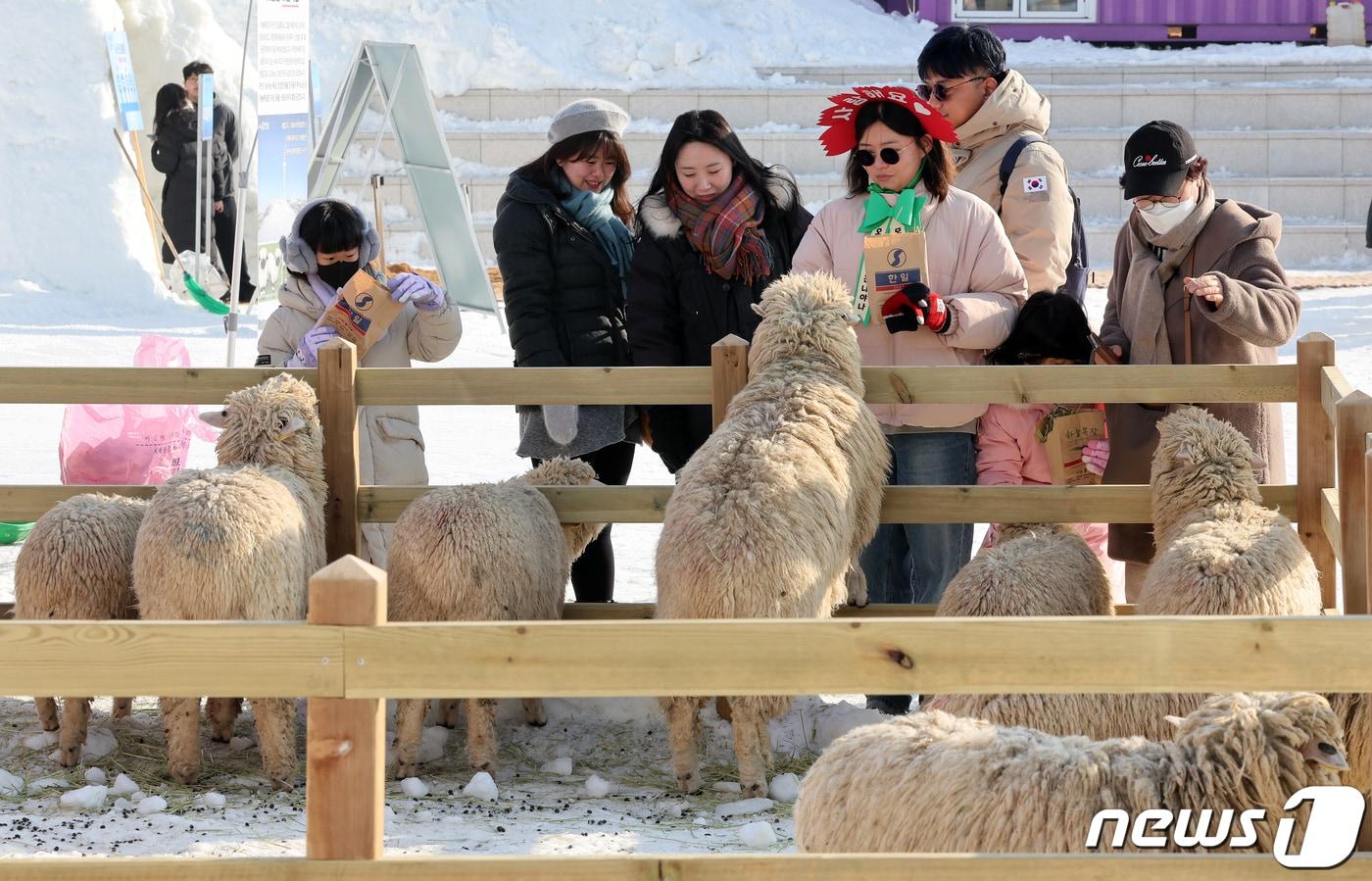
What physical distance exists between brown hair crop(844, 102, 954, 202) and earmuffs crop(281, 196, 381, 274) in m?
1.77

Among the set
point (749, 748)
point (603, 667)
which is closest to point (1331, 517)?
point (749, 748)

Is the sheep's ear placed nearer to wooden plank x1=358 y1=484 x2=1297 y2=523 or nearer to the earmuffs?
wooden plank x1=358 y1=484 x2=1297 y2=523

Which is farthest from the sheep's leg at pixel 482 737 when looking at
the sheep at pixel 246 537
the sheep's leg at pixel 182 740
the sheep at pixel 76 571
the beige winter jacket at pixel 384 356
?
the sheep at pixel 76 571

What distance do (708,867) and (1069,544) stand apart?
89.9 inches

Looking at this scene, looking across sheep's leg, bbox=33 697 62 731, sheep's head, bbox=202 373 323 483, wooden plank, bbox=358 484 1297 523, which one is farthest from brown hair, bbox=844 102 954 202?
sheep's leg, bbox=33 697 62 731

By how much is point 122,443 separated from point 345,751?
4.57 meters

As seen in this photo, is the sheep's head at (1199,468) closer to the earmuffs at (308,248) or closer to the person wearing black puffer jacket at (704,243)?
the person wearing black puffer jacket at (704,243)

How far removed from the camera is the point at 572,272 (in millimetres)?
5527

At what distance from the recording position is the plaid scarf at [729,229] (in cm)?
511

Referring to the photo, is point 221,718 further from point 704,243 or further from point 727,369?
point 704,243

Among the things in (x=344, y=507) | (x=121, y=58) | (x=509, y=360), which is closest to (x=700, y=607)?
(x=344, y=507)

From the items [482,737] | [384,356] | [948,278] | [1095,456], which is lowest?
[482,737]

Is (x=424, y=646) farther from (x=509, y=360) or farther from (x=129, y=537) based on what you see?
(x=509, y=360)

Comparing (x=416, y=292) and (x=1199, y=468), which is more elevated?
(x=416, y=292)
